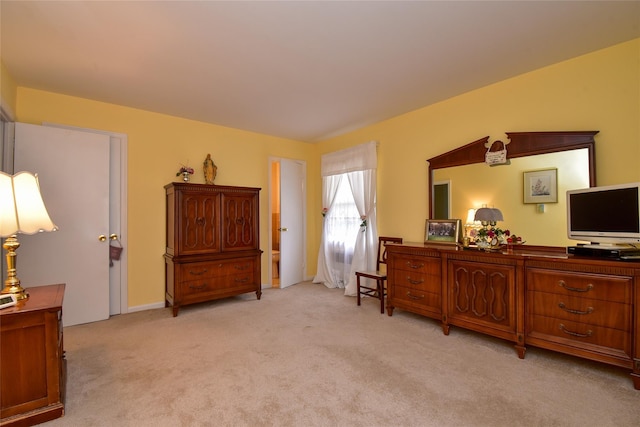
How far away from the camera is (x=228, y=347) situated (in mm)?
2650

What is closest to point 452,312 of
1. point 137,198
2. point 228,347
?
point 228,347

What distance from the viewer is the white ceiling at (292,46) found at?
6.46 ft

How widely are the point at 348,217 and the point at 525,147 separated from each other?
2.53 m

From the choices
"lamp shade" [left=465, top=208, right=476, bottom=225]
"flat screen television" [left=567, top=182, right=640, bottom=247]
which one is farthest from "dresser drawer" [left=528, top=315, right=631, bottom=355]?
"lamp shade" [left=465, top=208, right=476, bottom=225]

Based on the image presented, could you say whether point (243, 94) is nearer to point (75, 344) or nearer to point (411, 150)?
point (411, 150)

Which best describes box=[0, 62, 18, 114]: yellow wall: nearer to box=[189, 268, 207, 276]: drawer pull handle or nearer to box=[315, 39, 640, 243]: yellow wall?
box=[189, 268, 207, 276]: drawer pull handle

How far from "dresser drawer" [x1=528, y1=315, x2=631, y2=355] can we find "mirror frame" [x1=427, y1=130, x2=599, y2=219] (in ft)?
3.77

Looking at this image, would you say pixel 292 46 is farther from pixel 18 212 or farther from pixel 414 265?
pixel 414 265

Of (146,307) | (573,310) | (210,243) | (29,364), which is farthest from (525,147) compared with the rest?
(146,307)

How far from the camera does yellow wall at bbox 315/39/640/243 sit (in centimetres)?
234

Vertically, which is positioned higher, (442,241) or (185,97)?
(185,97)

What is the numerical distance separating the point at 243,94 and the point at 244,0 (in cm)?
149

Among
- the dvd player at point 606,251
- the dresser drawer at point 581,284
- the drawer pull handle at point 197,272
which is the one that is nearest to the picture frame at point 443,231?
the dresser drawer at point 581,284

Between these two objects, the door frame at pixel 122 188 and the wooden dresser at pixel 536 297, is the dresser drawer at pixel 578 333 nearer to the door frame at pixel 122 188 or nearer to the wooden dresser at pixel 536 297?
the wooden dresser at pixel 536 297
